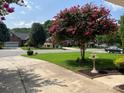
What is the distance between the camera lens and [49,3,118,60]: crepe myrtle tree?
2131 cm

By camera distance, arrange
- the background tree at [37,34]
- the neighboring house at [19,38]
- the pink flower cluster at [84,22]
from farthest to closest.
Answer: the neighboring house at [19,38] < the background tree at [37,34] < the pink flower cluster at [84,22]

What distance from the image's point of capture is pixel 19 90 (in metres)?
13.1

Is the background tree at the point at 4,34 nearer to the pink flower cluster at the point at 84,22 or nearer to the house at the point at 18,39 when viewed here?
the house at the point at 18,39

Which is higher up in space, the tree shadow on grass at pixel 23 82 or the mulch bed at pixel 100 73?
the mulch bed at pixel 100 73

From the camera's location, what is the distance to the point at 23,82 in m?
15.1

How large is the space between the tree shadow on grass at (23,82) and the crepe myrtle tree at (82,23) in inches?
199

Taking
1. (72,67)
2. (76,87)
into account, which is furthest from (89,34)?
(76,87)

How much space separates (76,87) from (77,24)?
8530 millimetres

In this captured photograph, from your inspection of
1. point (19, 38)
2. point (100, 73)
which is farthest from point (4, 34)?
point (100, 73)

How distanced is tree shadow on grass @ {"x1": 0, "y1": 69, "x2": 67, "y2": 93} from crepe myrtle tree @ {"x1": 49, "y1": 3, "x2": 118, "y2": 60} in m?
5.05

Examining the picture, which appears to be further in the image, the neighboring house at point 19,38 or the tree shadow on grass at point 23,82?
the neighboring house at point 19,38

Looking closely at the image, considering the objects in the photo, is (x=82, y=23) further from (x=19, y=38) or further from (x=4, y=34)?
(x=19, y=38)

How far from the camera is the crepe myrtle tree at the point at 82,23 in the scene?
69.9 feet

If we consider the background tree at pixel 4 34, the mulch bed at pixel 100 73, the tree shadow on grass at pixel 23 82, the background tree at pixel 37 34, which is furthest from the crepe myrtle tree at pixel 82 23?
the background tree at pixel 4 34
